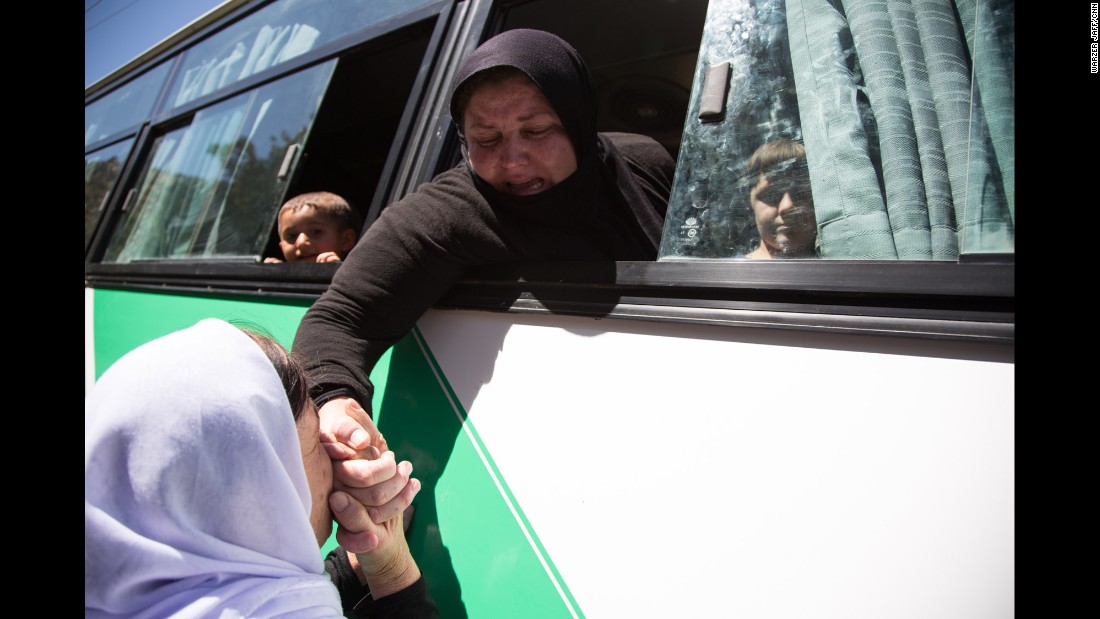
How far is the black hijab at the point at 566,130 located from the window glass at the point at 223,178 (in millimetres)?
1198

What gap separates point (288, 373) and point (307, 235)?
7.65 feet

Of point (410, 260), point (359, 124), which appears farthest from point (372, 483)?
point (359, 124)

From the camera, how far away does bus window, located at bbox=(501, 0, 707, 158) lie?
3.04 metres

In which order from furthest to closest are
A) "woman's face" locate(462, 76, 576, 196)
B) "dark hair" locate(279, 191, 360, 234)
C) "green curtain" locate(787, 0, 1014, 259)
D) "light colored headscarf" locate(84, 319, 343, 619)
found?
"dark hair" locate(279, 191, 360, 234) → "woman's face" locate(462, 76, 576, 196) → "green curtain" locate(787, 0, 1014, 259) → "light colored headscarf" locate(84, 319, 343, 619)

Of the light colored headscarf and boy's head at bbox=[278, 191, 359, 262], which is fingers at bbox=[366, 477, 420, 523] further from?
boy's head at bbox=[278, 191, 359, 262]

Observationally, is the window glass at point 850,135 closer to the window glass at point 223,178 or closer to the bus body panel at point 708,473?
the bus body panel at point 708,473

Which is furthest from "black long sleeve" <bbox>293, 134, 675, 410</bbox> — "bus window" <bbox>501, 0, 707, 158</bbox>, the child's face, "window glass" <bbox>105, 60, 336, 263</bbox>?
the child's face

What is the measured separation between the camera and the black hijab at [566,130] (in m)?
1.49

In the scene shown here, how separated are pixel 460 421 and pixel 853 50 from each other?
108cm

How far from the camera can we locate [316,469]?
3.41 ft

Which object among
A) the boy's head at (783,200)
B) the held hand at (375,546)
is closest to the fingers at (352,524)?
the held hand at (375,546)

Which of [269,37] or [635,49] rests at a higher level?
[635,49]

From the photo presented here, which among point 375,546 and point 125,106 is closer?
point 375,546

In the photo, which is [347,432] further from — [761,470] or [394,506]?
[761,470]
